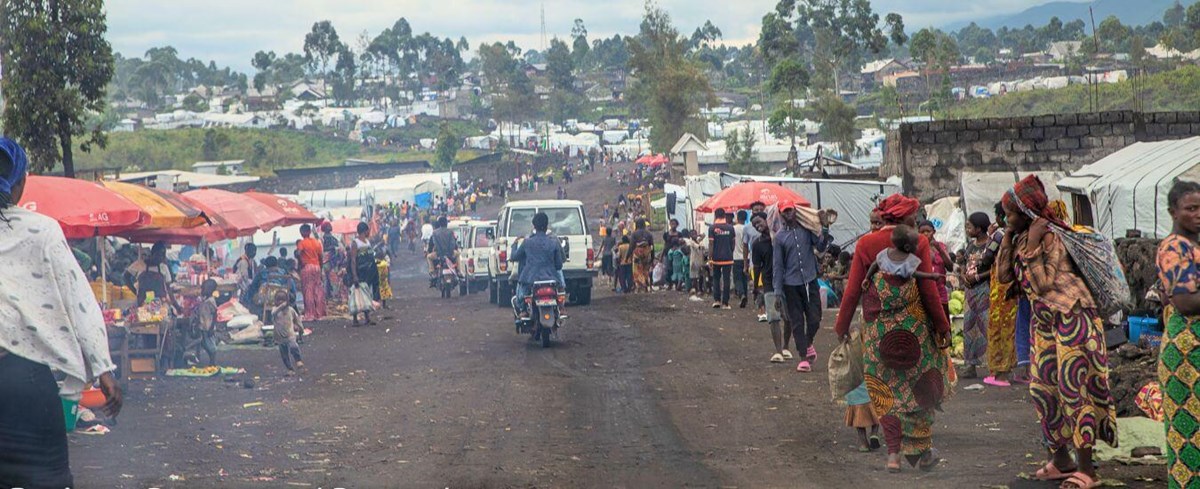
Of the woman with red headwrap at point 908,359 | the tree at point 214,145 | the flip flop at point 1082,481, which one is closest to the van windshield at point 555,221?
the woman with red headwrap at point 908,359

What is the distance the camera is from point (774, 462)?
826 centimetres

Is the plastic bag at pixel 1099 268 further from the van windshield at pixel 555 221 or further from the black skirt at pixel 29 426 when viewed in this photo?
the van windshield at pixel 555 221

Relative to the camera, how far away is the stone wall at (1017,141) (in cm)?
2186

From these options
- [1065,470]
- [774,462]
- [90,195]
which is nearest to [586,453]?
[774,462]

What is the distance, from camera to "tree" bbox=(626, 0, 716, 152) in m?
79.1

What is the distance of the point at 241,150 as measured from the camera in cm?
10100

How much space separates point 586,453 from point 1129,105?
53.0 metres

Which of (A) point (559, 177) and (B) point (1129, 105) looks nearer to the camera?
(B) point (1129, 105)

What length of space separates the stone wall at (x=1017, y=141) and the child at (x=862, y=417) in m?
15.0

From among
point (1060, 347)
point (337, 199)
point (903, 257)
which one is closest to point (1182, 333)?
point (1060, 347)

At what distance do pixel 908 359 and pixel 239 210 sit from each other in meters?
16.9

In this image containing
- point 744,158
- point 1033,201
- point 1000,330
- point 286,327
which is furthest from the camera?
point 744,158

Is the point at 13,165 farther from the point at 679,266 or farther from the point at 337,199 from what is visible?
the point at 337,199

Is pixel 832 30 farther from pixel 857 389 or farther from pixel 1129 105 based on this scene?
pixel 857 389
